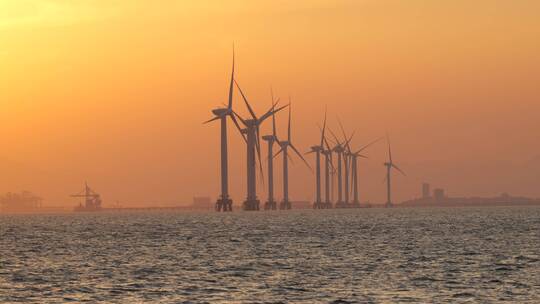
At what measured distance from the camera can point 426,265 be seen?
89062mm

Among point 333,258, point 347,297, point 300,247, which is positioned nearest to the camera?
point 347,297

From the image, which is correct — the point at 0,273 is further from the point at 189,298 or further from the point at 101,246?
the point at 101,246

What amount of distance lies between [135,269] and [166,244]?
1857 inches

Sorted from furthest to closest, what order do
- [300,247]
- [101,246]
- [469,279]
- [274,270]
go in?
[101,246] → [300,247] → [274,270] → [469,279]

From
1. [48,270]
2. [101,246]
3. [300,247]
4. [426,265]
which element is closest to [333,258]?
[426,265]

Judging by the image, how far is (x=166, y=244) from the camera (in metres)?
136

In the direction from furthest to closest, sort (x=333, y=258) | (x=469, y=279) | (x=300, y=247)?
1. (x=300, y=247)
2. (x=333, y=258)
3. (x=469, y=279)

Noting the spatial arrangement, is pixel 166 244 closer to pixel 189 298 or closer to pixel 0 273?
pixel 0 273

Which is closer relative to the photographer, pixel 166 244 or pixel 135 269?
pixel 135 269

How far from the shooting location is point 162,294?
66.6 m

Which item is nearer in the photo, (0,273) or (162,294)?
(162,294)

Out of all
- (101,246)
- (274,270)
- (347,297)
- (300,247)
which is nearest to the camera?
(347,297)

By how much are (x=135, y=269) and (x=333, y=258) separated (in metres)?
22.1

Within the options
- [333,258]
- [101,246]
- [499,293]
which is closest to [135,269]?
[333,258]
